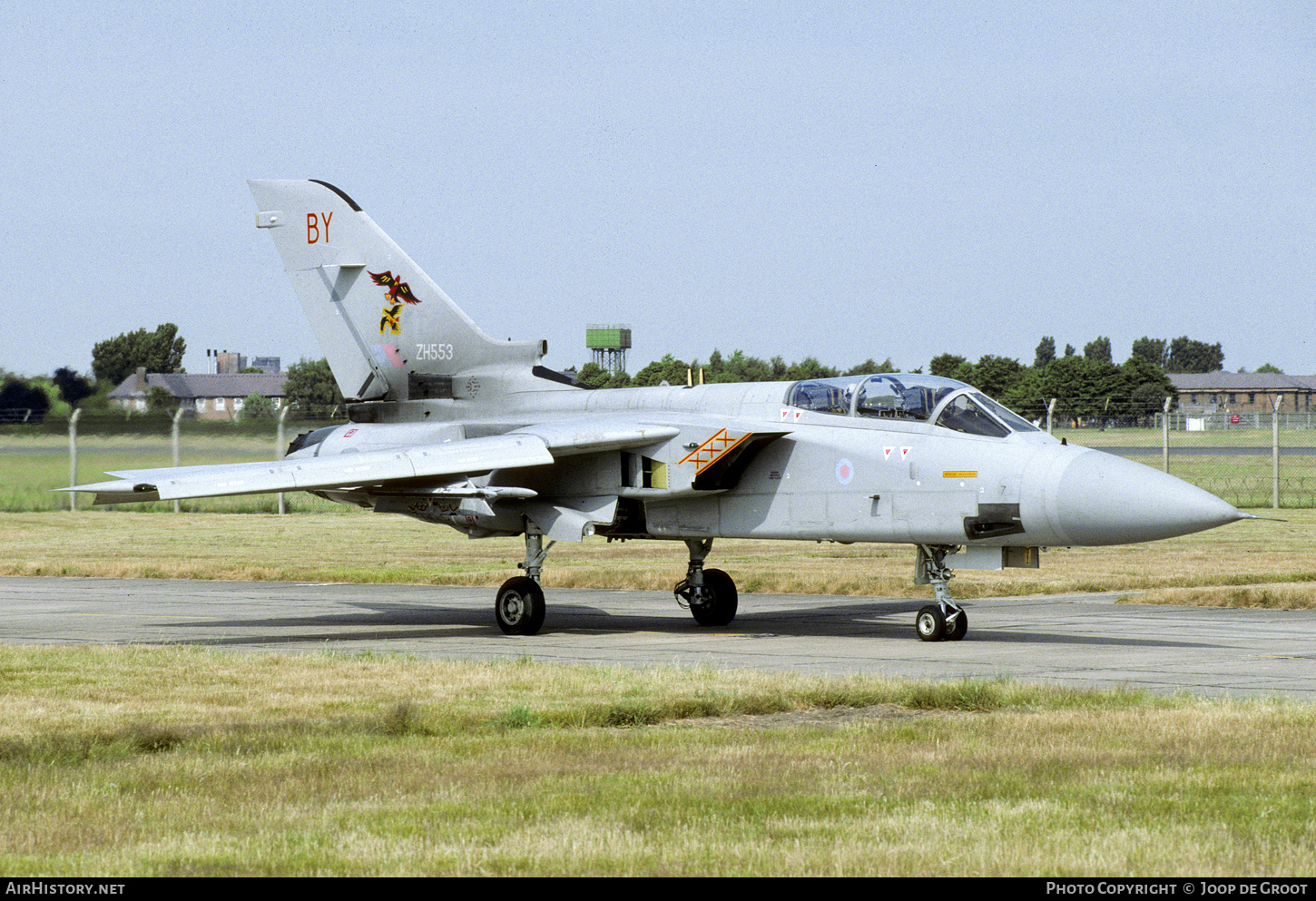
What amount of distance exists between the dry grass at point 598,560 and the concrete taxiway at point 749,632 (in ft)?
4.26

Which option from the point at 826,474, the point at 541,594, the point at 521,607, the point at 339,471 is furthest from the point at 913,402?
the point at 339,471

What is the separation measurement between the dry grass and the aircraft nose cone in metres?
6.90

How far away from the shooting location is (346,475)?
16.3 meters

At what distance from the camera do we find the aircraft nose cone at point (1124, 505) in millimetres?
13992

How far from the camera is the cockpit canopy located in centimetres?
1558

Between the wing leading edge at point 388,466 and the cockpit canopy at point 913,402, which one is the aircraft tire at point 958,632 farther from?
the wing leading edge at point 388,466

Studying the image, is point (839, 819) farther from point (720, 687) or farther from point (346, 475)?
point (346, 475)

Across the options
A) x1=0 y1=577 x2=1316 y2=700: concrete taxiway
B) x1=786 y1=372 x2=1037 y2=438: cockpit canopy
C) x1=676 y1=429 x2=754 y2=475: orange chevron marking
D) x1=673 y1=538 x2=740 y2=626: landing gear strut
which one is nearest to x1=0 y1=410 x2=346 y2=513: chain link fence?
x1=0 y1=577 x2=1316 y2=700: concrete taxiway

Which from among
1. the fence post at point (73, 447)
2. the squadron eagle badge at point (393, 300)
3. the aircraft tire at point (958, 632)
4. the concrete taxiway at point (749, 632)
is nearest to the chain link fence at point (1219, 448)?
the concrete taxiway at point (749, 632)

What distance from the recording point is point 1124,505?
14219 mm

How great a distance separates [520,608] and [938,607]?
4.82 m

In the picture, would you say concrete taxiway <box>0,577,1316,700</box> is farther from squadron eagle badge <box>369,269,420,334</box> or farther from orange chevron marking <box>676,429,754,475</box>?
squadron eagle badge <box>369,269,420,334</box>
